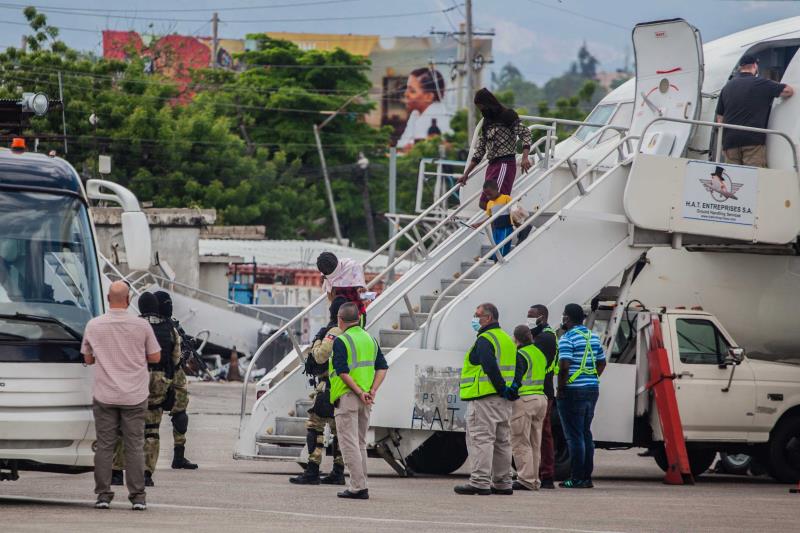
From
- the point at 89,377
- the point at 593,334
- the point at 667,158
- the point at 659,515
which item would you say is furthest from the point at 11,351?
the point at 667,158

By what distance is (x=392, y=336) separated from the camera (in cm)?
1631

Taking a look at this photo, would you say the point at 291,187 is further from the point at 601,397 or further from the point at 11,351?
the point at 11,351

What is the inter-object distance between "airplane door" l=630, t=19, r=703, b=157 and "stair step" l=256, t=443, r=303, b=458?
18.6ft

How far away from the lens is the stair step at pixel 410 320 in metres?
16.4

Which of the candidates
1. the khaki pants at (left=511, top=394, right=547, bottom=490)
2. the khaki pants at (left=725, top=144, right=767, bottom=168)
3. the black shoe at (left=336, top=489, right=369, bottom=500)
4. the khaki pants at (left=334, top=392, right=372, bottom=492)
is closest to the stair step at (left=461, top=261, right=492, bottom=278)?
the khaki pants at (left=511, top=394, right=547, bottom=490)

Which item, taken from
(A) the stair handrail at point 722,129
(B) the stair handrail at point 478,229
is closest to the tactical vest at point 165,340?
(B) the stair handrail at point 478,229

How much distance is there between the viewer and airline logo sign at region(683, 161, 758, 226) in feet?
53.6

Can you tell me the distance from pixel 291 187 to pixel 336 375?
4947cm

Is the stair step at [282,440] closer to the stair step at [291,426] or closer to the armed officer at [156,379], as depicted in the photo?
Answer: the stair step at [291,426]

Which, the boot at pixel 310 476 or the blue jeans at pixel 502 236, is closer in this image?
the boot at pixel 310 476

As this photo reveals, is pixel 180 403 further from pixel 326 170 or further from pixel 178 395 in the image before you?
pixel 326 170

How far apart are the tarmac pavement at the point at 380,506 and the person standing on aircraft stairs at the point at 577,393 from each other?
1.13 ft

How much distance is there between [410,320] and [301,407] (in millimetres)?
1690

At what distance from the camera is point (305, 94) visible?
66.7 meters
